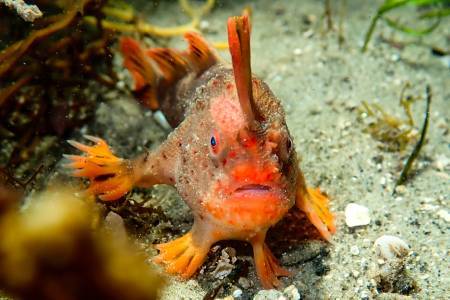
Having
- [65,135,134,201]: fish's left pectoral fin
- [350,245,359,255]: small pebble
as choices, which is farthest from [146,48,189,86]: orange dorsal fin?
[350,245,359,255]: small pebble

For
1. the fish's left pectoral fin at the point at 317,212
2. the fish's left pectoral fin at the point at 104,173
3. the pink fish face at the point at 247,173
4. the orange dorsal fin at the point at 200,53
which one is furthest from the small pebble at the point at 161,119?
the pink fish face at the point at 247,173

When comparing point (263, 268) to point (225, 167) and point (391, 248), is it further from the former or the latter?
point (391, 248)

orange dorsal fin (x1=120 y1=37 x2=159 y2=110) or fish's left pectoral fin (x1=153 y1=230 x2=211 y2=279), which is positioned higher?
orange dorsal fin (x1=120 y1=37 x2=159 y2=110)

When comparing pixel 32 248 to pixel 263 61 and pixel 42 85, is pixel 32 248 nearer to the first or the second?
pixel 42 85

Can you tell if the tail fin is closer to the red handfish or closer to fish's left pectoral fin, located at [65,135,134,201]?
the red handfish

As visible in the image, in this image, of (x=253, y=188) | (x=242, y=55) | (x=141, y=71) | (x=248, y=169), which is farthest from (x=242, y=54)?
(x=141, y=71)

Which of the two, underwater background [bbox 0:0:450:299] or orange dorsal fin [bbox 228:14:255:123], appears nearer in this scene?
underwater background [bbox 0:0:450:299]

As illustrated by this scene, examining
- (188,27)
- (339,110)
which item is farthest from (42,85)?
(339,110)

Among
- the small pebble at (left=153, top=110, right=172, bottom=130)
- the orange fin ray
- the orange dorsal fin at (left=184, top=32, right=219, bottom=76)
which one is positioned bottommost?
the small pebble at (left=153, top=110, right=172, bottom=130)
